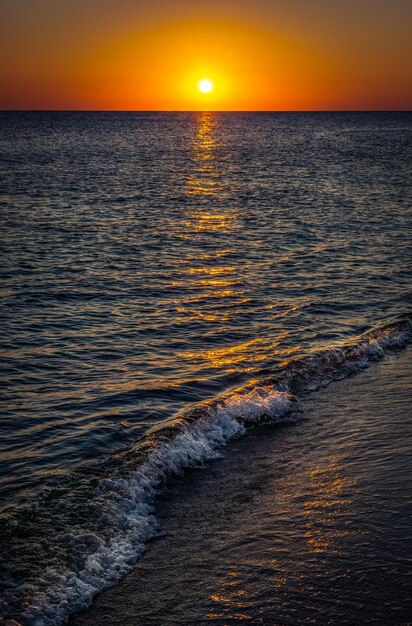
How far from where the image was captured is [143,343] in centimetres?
1773

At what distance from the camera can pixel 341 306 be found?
21.9 meters

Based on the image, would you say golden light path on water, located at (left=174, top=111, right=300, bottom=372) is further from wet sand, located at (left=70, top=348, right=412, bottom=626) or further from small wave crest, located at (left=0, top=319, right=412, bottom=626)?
wet sand, located at (left=70, top=348, right=412, bottom=626)

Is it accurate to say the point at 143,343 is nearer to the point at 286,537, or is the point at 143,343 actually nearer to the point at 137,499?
the point at 137,499

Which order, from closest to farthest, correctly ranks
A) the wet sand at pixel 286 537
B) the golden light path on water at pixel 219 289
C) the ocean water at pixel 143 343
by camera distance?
the wet sand at pixel 286 537, the ocean water at pixel 143 343, the golden light path on water at pixel 219 289

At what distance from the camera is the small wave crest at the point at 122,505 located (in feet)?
26.8

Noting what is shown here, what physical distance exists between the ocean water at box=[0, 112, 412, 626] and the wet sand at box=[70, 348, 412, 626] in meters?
0.54

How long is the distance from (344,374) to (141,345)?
5.36 m

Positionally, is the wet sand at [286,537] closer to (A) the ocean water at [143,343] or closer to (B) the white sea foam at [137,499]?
(B) the white sea foam at [137,499]

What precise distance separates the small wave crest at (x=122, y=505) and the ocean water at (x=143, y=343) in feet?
0.09

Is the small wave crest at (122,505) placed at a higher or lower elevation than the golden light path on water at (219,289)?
lower

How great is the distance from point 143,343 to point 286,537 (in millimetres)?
9357

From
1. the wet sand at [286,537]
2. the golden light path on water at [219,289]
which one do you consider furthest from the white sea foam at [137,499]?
the golden light path on water at [219,289]

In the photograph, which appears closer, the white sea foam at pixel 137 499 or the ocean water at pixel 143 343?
the white sea foam at pixel 137 499

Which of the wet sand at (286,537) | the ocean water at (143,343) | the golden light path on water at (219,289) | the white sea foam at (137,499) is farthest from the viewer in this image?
the golden light path on water at (219,289)
